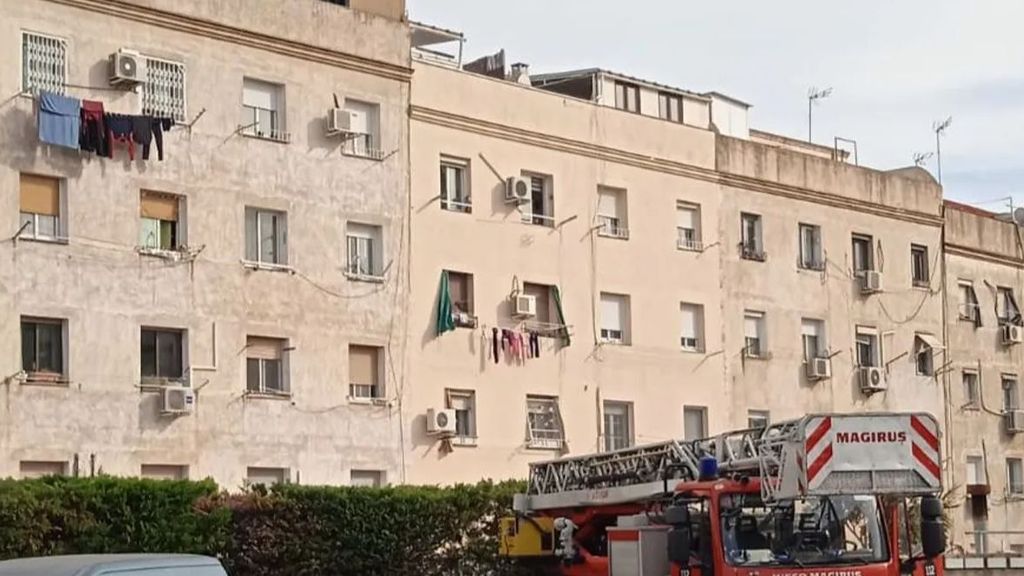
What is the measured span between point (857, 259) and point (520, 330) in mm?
11918

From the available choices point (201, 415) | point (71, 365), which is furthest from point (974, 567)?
point (71, 365)

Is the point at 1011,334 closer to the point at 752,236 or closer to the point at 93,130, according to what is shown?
the point at 752,236

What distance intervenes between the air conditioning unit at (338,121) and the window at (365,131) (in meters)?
0.44

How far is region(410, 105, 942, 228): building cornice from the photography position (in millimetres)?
34719

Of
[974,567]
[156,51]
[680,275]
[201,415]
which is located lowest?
[974,567]

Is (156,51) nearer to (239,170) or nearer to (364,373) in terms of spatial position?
(239,170)

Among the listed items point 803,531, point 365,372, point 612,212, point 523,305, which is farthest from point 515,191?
point 803,531

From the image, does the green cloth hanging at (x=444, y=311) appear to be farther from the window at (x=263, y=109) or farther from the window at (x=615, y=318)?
the window at (x=615, y=318)

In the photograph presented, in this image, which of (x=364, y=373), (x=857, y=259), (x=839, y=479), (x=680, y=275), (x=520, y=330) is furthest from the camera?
(x=857, y=259)

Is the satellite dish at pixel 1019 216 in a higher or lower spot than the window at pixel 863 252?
higher

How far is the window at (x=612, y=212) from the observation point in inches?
1478

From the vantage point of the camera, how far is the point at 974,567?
33.8 m

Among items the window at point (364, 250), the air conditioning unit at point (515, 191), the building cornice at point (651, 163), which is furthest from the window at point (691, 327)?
the window at point (364, 250)

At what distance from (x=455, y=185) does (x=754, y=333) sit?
9281 mm
